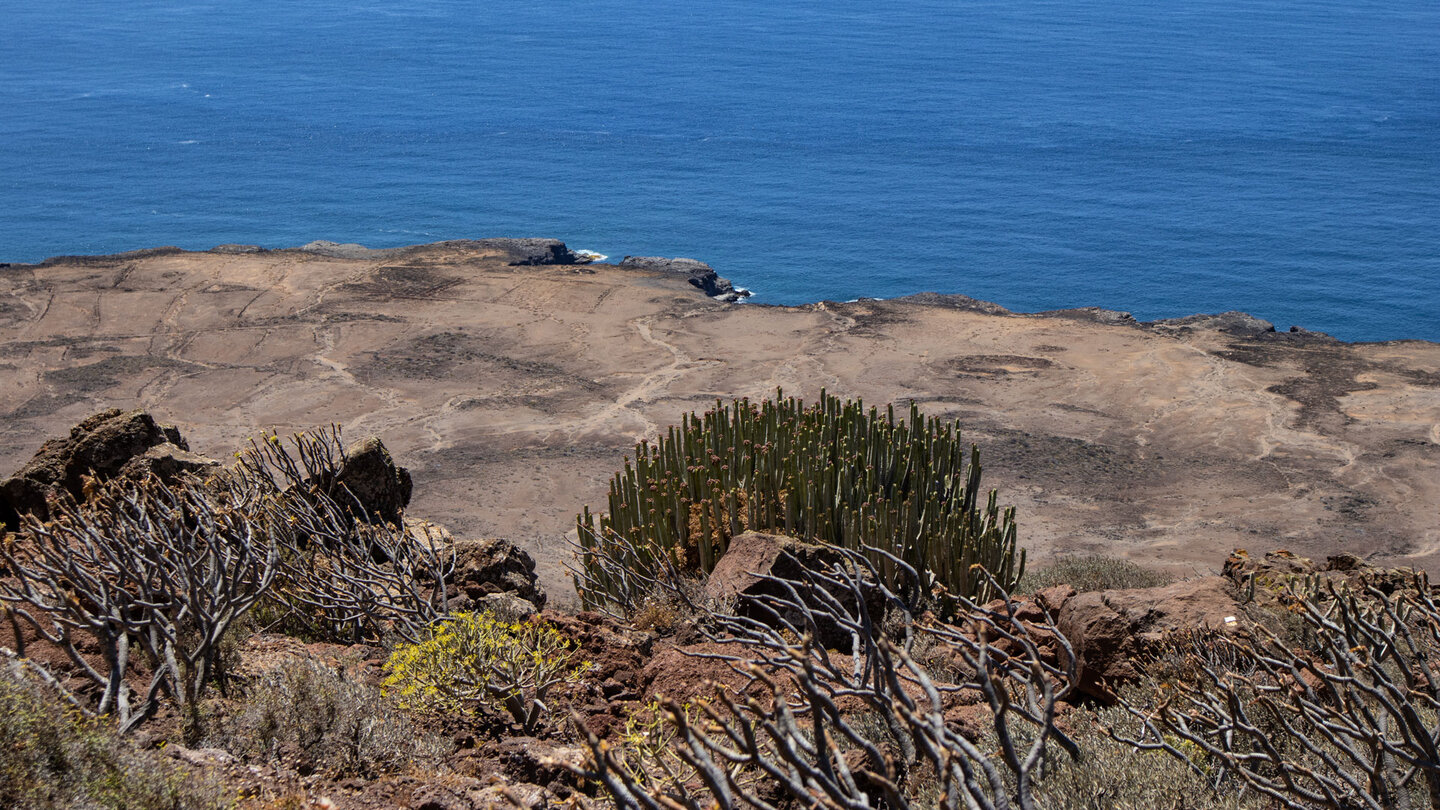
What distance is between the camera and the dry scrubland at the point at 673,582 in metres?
3.90

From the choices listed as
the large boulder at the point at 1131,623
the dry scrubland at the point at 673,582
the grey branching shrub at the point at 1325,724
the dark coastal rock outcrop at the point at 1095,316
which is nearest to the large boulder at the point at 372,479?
the dry scrubland at the point at 673,582

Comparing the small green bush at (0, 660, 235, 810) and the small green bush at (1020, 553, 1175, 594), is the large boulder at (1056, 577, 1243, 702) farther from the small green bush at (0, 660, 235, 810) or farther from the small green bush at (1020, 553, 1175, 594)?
the small green bush at (0, 660, 235, 810)

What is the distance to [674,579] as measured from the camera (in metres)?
7.35

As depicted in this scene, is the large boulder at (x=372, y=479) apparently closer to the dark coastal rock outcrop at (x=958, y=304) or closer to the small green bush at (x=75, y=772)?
the small green bush at (x=75, y=772)

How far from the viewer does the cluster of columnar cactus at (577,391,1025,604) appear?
8.16 meters

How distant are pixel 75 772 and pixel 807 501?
17.5ft

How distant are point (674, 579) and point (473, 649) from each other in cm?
223

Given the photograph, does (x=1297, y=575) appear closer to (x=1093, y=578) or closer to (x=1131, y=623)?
(x=1131, y=623)

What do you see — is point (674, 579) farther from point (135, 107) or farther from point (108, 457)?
point (135, 107)

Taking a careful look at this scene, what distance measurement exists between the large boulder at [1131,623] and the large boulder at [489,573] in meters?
3.55

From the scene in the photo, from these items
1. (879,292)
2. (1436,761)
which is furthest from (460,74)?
(1436,761)

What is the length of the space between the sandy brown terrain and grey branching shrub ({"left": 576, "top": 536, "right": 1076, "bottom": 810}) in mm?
8467

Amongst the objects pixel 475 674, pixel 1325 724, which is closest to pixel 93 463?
pixel 475 674

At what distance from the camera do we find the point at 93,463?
9203 mm
